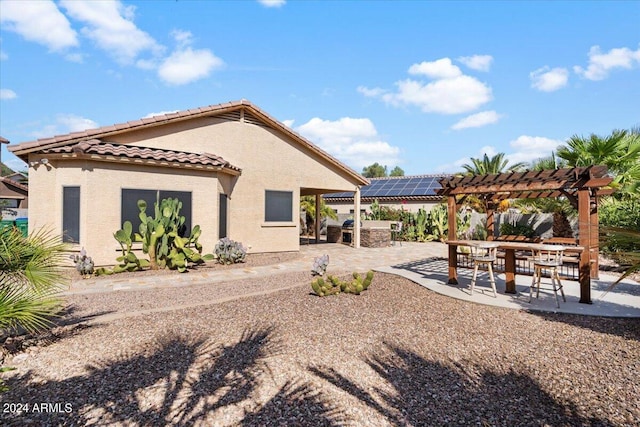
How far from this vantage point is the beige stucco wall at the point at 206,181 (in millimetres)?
10477

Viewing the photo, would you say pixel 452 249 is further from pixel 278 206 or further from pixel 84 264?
pixel 84 264

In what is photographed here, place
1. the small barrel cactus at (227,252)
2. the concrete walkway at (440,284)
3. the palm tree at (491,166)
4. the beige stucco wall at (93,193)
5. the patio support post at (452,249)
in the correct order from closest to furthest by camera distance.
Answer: the concrete walkway at (440,284) → the patio support post at (452,249) → the beige stucco wall at (93,193) → the small barrel cactus at (227,252) → the palm tree at (491,166)

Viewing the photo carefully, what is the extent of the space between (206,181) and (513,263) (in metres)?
9.96

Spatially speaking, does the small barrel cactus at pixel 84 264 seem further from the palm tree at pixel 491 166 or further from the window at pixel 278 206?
the palm tree at pixel 491 166

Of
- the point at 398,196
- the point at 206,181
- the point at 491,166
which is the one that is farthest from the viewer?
the point at 398,196

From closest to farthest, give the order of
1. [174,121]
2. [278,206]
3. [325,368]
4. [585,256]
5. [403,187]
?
1. [325,368]
2. [585,256]
3. [174,121]
4. [278,206]
5. [403,187]

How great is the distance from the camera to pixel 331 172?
57.1 ft

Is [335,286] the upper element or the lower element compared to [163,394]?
upper

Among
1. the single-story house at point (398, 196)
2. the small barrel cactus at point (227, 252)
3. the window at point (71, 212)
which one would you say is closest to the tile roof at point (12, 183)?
the window at point (71, 212)

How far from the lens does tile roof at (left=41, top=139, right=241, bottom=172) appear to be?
A: 10070 millimetres

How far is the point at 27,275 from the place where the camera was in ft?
10.5

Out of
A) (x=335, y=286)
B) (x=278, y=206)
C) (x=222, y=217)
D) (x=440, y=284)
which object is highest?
(x=278, y=206)

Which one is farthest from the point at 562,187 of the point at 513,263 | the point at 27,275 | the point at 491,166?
the point at 491,166

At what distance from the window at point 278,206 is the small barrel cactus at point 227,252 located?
3.06m
